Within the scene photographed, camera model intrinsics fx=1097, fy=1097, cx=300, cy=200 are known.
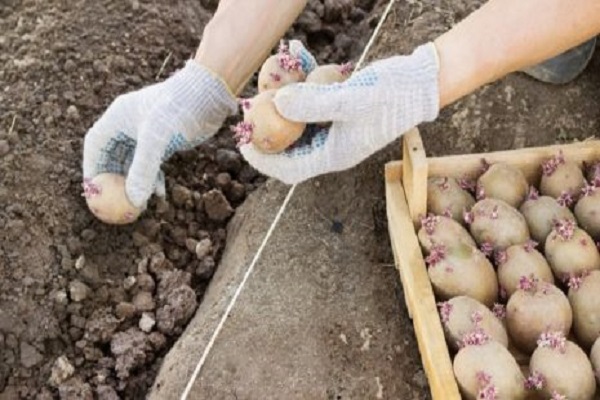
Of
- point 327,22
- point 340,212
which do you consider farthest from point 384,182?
point 327,22

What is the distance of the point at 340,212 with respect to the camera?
216 cm

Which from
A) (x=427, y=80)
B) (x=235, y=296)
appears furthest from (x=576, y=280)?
(x=235, y=296)

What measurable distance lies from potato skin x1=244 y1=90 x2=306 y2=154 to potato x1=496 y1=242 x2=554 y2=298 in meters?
0.41

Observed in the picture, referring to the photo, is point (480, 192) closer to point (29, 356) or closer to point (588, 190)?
Result: point (588, 190)

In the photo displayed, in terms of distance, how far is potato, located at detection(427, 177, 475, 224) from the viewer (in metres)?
1.91

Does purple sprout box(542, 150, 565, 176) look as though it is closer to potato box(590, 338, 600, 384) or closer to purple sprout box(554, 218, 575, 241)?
purple sprout box(554, 218, 575, 241)

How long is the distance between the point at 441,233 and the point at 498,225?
10cm

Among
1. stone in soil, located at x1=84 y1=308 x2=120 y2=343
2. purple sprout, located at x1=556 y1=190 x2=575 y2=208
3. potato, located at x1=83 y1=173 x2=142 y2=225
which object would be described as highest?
purple sprout, located at x1=556 y1=190 x2=575 y2=208

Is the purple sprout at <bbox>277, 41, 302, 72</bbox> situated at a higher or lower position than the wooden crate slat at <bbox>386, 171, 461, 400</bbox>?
higher

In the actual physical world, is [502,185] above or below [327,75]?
below

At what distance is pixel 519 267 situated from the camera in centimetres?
180

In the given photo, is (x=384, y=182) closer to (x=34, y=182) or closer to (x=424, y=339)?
(x=424, y=339)

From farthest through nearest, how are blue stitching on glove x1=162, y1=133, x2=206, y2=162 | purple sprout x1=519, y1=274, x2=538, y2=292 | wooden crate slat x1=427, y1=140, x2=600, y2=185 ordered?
blue stitching on glove x1=162, y1=133, x2=206, y2=162, wooden crate slat x1=427, y1=140, x2=600, y2=185, purple sprout x1=519, y1=274, x2=538, y2=292

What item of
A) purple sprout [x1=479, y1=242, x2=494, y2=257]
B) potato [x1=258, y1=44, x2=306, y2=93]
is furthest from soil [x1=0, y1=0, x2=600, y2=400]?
potato [x1=258, y1=44, x2=306, y2=93]
